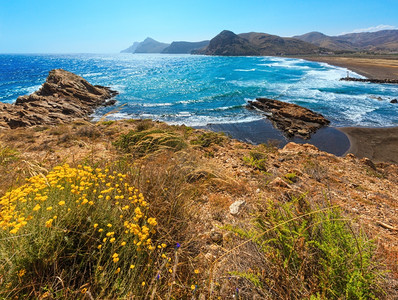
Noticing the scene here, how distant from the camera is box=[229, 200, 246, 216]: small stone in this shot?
129 inches

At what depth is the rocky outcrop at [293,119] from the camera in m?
15.4

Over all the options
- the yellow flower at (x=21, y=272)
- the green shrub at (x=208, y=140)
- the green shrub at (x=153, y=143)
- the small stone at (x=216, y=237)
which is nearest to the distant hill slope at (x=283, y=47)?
the green shrub at (x=208, y=140)

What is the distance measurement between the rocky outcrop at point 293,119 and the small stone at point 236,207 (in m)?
13.3

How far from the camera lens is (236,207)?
3361 mm

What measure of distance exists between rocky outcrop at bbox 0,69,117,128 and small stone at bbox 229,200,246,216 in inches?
718

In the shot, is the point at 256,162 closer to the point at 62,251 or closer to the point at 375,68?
the point at 62,251

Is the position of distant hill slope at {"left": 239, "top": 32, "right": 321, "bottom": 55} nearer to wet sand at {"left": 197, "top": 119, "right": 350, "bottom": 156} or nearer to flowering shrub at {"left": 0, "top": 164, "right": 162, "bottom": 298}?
wet sand at {"left": 197, "top": 119, "right": 350, "bottom": 156}

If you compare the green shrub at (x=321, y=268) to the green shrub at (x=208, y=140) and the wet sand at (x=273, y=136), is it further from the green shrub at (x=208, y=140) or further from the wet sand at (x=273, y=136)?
the wet sand at (x=273, y=136)

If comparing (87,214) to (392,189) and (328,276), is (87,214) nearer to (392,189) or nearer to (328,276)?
(328,276)

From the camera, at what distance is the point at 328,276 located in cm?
148

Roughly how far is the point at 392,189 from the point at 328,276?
20.7 ft

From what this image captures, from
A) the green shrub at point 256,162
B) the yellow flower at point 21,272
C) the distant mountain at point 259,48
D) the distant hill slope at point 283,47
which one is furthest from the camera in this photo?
the distant mountain at point 259,48

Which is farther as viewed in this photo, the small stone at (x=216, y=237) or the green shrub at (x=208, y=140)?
the green shrub at (x=208, y=140)

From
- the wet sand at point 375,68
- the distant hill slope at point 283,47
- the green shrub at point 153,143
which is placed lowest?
the green shrub at point 153,143
